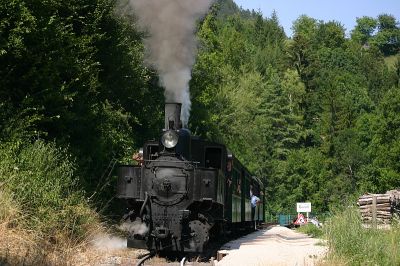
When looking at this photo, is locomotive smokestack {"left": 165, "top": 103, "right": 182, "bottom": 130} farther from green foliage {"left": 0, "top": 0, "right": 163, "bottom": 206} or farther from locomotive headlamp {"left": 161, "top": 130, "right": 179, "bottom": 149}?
green foliage {"left": 0, "top": 0, "right": 163, "bottom": 206}

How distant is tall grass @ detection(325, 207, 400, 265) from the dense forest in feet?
6.15

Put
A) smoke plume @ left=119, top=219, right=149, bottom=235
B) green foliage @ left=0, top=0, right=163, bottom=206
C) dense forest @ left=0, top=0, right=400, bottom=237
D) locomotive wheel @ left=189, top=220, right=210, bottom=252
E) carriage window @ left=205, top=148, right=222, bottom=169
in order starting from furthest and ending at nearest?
1. carriage window @ left=205, top=148, right=222, bottom=169
2. green foliage @ left=0, top=0, right=163, bottom=206
3. dense forest @ left=0, top=0, right=400, bottom=237
4. smoke plume @ left=119, top=219, right=149, bottom=235
5. locomotive wheel @ left=189, top=220, right=210, bottom=252

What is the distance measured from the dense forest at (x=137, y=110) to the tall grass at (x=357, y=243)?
1.88 metres

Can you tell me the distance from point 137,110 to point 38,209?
1284 cm

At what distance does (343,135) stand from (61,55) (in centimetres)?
5972

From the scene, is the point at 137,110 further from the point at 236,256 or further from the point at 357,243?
the point at 357,243

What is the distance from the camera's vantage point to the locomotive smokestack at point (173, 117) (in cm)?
1433

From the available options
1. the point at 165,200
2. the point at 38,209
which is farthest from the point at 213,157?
the point at 38,209

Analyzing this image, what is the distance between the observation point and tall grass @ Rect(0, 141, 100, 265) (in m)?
10.7

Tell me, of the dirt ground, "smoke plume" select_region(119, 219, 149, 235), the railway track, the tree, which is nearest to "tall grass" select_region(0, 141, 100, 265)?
the dirt ground

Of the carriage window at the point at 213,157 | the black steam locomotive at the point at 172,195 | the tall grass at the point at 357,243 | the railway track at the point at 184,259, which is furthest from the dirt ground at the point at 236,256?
the carriage window at the point at 213,157

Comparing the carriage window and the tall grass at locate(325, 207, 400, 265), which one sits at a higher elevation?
the carriage window

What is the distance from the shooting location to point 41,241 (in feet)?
37.7

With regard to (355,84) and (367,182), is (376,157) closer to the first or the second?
(367,182)
